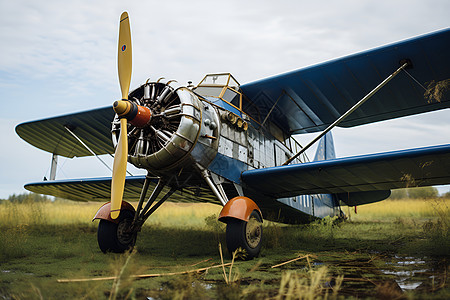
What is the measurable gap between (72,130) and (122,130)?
5139 millimetres

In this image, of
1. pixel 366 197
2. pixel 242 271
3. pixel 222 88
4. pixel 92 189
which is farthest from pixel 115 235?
pixel 366 197

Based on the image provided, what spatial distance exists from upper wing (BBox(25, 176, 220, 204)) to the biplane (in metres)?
0.05

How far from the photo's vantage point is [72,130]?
914 centimetres

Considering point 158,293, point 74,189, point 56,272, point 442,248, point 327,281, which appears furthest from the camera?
point 74,189

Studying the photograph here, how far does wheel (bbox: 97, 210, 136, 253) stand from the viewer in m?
5.32

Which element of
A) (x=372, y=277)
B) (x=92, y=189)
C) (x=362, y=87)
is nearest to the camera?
(x=372, y=277)

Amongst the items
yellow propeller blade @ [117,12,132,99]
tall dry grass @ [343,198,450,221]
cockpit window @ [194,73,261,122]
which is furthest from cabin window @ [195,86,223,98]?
tall dry grass @ [343,198,450,221]

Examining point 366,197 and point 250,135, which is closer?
point 250,135

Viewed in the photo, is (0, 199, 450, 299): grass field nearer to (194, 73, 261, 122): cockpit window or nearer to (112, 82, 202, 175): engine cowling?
(112, 82, 202, 175): engine cowling

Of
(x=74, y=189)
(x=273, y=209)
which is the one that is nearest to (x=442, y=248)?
(x=273, y=209)

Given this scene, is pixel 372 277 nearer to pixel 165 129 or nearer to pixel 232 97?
pixel 165 129

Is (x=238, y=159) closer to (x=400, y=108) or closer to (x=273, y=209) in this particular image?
Result: (x=273, y=209)

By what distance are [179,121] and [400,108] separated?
5.64m

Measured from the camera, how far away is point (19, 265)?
13.4 ft
